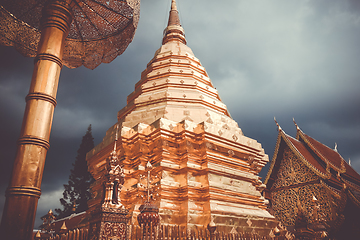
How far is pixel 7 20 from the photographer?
4.18 meters

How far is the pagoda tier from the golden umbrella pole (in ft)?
10.5

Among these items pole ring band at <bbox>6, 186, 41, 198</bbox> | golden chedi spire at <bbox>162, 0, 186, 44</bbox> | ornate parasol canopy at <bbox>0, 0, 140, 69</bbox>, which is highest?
golden chedi spire at <bbox>162, 0, 186, 44</bbox>

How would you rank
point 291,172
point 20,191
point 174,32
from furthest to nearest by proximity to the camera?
point 174,32 → point 291,172 → point 20,191

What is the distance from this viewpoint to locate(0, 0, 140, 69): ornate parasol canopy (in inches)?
162

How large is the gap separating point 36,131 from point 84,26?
243 cm

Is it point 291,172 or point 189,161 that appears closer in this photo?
point 189,161

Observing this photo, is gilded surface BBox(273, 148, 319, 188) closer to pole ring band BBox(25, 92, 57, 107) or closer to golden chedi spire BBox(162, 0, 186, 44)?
golden chedi spire BBox(162, 0, 186, 44)

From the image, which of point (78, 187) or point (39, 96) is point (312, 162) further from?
point (78, 187)

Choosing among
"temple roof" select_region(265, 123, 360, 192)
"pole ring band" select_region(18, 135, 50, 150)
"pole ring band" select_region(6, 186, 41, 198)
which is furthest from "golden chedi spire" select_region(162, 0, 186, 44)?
"pole ring band" select_region(6, 186, 41, 198)

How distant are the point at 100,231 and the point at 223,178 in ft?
12.0

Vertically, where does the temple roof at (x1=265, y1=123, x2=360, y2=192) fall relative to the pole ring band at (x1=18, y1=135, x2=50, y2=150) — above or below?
above

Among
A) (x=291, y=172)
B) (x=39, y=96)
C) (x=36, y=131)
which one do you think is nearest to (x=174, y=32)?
(x=291, y=172)

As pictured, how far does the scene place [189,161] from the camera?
244 inches

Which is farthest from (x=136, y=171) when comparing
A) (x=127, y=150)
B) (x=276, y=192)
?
(x=276, y=192)
